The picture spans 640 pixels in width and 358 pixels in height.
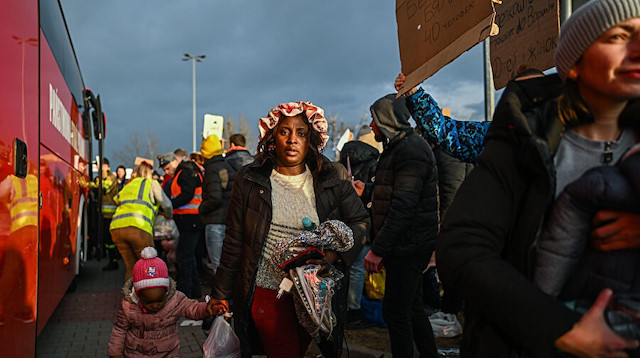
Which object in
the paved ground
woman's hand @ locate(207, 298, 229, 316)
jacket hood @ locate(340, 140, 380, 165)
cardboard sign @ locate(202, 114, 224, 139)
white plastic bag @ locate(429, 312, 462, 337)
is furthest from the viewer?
cardboard sign @ locate(202, 114, 224, 139)

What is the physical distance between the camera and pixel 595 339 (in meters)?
1.10

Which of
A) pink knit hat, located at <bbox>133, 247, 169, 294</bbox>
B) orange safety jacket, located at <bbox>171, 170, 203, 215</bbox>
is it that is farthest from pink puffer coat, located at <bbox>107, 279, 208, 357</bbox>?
orange safety jacket, located at <bbox>171, 170, 203, 215</bbox>

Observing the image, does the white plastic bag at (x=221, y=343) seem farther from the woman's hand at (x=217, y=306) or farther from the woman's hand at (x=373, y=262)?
the woman's hand at (x=373, y=262)

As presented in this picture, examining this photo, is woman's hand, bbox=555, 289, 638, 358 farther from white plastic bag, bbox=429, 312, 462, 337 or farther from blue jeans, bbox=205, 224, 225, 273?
blue jeans, bbox=205, 224, 225, 273

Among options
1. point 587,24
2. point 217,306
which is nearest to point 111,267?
point 217,306

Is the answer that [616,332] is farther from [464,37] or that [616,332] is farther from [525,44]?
[525,44]

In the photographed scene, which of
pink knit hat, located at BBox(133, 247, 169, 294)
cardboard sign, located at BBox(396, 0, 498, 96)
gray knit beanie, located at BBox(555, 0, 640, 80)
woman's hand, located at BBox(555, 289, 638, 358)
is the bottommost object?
pink knit hat, located at BBox(133, 247, 169, 294)

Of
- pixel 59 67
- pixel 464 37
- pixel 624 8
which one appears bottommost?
pixel 624 8

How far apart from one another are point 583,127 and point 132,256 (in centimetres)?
650

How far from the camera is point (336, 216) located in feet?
11.1

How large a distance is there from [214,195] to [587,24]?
218 inches

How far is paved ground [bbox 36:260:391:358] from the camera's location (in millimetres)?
5332

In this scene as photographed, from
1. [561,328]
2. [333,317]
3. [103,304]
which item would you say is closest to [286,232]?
[333,317]

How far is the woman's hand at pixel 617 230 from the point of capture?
1.20 metres
